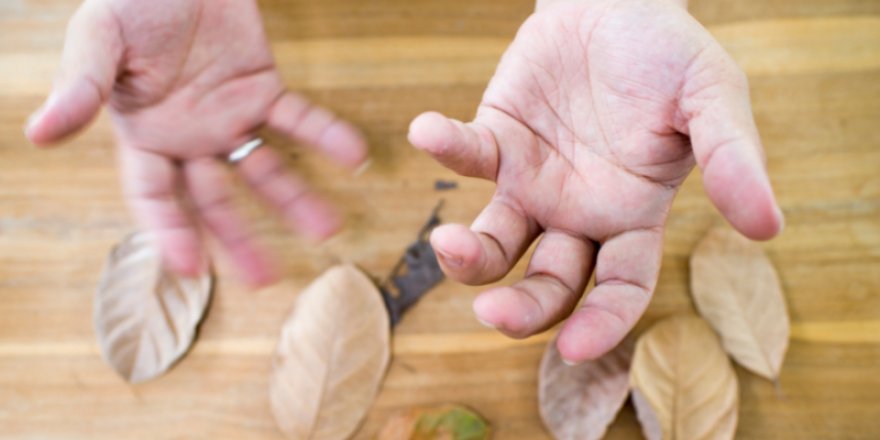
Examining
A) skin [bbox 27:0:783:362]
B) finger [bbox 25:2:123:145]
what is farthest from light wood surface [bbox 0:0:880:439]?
finger [bbox 25:2:123:145]

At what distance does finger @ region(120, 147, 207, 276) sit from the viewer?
0.55m

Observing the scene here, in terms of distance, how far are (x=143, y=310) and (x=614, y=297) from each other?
1.50 feet

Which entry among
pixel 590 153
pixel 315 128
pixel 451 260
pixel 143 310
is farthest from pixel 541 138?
pixel 143 310

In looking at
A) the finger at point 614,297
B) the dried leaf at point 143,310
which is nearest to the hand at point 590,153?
the finger at point 614,297

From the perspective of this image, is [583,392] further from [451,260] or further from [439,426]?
[451,260]

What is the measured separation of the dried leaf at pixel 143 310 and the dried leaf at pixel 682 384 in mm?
432

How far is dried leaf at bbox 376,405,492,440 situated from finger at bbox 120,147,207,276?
24 cm

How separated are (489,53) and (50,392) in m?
0.57

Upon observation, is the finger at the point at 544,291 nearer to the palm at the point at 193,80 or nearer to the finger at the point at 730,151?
the finger at the point at 730,151

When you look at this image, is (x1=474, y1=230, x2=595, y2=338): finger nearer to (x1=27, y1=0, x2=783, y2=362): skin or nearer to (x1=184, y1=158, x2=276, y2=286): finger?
(x1=27, y1=0, x2=783, y2=362): skin

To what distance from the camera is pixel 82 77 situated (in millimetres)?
452

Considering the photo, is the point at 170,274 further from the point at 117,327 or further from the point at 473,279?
the point at 473,279

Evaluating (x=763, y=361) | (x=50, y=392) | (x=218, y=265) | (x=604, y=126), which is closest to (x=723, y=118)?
(x=604, y=126)

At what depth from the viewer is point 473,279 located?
1.42 ft
